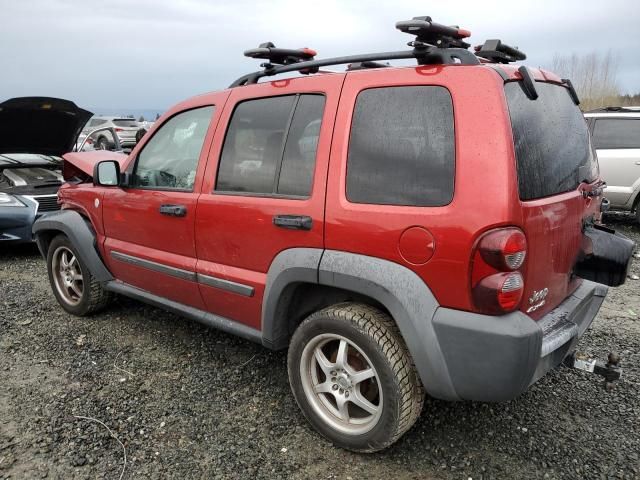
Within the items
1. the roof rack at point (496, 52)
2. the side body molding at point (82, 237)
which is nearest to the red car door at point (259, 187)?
the roof rack at point (496, 52)

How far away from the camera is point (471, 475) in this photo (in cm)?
236

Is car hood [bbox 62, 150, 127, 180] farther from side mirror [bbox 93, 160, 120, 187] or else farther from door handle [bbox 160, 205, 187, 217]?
door handle [bbox 160, 205, 187, 217]

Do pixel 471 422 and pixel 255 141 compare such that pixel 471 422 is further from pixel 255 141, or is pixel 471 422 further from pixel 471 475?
pixel 255 141

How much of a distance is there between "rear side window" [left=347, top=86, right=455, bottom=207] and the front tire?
0.59m

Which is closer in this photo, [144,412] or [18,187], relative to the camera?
[144,412]

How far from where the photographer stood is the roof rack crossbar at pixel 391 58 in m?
2.26

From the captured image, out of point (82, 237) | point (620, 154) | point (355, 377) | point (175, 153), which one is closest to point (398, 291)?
point (355, 377)

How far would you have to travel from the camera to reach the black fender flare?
6.97 feet

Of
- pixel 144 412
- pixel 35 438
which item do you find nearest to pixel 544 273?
pixel 144 412

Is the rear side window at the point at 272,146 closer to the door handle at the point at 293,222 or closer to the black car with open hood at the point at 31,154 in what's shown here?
the door handle at the point at 293,222

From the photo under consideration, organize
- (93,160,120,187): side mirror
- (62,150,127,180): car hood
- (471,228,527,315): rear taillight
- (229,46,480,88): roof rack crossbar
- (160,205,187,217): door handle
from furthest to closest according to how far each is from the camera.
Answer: (62,150,127,180): car hood
(93,160,120,187): side mirror
(160,205,187,217): door handle
(229,46,480,88): roof rack crossbar
(471,228,527,315): rear taillight

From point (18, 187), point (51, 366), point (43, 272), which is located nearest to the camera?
point (51, 366)

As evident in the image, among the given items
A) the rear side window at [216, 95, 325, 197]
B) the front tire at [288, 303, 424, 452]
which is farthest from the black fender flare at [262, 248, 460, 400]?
the rear side window at [216, 95, 325, 197]

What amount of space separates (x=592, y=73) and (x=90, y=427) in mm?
29902
